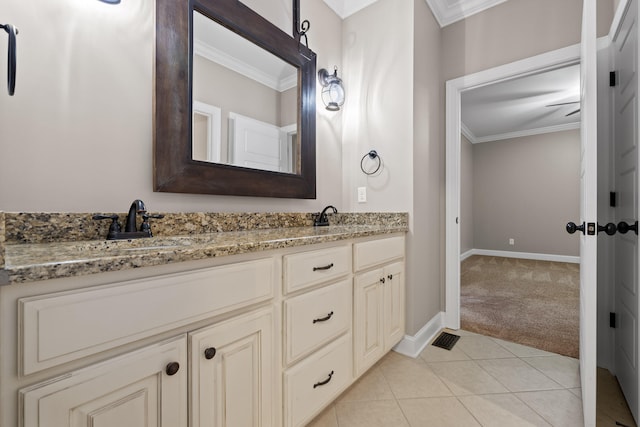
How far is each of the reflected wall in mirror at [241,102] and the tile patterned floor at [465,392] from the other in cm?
135

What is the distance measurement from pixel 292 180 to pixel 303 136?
323 mm

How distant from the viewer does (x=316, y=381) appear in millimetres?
1216

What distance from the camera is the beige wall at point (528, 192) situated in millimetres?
5113

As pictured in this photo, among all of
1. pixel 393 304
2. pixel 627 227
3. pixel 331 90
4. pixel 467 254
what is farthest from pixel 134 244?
pixel 467 254

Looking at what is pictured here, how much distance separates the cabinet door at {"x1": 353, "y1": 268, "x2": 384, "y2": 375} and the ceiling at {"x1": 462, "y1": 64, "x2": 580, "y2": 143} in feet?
7.70

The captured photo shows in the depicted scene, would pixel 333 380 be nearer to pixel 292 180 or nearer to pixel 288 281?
pixel 288 281

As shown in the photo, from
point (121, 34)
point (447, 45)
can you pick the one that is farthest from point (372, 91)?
point (121, 34)

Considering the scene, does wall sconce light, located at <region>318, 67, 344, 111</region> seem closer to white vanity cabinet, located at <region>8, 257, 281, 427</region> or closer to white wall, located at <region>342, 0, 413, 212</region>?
white wall, located at <region>342, 0, 413, 212</region>

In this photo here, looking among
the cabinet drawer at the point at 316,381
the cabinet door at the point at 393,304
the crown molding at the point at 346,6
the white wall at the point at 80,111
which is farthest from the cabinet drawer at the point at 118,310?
the crown molding at the point at 346,6

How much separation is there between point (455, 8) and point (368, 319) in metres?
2.46

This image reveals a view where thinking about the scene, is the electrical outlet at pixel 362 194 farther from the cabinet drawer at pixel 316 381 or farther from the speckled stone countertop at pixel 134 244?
the cabinet drawer at pixel 316 381

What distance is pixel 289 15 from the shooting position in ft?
6.20

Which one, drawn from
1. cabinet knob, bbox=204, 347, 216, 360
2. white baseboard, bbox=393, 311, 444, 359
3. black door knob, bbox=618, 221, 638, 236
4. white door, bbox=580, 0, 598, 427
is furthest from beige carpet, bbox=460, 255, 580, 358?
cabinet knob, bbox=204, 347, 216, 360

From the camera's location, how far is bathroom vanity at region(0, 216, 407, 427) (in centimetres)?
55
